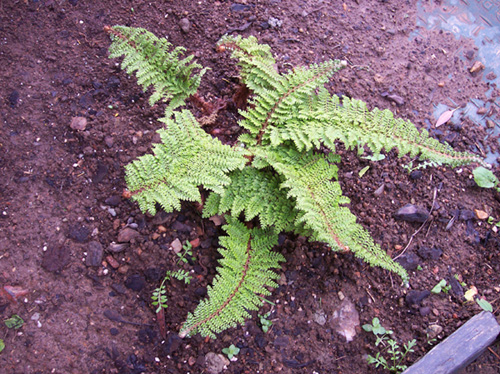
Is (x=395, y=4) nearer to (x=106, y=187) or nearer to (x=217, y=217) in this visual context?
(x=217, y=217)

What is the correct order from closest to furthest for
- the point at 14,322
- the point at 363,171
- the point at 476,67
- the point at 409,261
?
the point at 14,322
the point at 409,261
the point at 363,171
the point at 476,67

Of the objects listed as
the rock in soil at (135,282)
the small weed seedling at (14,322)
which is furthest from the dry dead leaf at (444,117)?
the small weed seedling at (14,322)

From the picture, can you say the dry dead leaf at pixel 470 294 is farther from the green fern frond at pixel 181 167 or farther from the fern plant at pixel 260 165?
the green fern frond at pixel 181 167

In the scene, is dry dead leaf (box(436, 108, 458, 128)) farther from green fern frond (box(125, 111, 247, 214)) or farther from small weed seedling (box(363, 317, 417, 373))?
green fern frond (box(125, 111, 247, 214))

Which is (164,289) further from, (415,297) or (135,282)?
(415,297)

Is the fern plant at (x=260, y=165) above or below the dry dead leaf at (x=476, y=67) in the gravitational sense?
below

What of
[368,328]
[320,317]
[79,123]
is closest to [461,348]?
[368,328]
